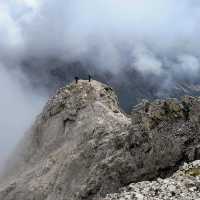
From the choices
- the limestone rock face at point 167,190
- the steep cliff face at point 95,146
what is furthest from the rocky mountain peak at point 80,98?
the limestone rock face at point 167,190

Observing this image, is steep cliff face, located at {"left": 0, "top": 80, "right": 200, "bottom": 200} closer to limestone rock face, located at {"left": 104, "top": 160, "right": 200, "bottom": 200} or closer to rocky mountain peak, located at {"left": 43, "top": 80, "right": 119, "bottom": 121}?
rocky mountain peak, located at {"left": 43, "top": 80, "right": 119, "bottom": 121}

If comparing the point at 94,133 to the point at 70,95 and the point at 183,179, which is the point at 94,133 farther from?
the point at 183,179

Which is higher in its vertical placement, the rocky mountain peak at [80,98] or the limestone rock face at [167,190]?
the rocky mountain peak at [80,98]

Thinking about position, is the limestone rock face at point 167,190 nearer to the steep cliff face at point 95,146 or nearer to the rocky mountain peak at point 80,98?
the steep cliff face at point 95,146

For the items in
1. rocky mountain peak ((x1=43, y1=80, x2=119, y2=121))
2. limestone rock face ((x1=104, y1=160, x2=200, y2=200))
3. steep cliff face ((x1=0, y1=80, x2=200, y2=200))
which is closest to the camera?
limestone rock face ((x1=104, y1=160, x2=200, y2=200))

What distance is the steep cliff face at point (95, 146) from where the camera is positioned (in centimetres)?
8062

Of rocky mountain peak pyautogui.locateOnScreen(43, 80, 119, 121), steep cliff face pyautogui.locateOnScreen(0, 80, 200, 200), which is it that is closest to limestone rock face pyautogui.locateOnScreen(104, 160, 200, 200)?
steep cliff face pyautogui.locateOnScreen(0, 80, 200, 200)

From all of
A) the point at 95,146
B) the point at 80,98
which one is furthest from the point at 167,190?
the point at 80,98

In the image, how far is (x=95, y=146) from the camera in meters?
95.1

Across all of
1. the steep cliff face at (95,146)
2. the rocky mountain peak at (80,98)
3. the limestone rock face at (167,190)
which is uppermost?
the rocky mountain peak at (80,98)

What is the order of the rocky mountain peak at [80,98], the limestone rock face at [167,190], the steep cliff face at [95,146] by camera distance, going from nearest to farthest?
the limestone rock face at [167,190] → the steep cliff face at [95,146] → the rocky mountain peak at [80,98]

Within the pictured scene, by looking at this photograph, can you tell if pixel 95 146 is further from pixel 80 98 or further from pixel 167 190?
pixel 167 190

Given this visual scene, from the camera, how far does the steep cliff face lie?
80.6 meters

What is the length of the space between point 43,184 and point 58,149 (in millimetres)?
11356
